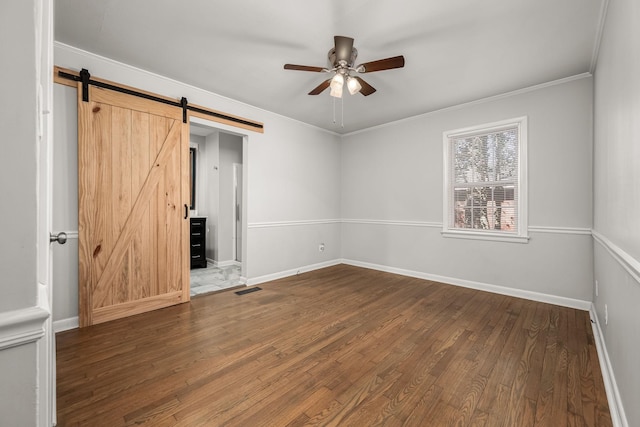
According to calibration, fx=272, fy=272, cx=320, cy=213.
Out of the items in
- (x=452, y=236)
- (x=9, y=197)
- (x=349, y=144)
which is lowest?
(x=452, y=236)

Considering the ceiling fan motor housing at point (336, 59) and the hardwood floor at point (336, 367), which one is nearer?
the hardwood floor at point (336, 367)

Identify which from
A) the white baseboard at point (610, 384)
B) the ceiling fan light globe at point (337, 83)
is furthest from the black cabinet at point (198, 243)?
the white baseboard at point (610, 384)

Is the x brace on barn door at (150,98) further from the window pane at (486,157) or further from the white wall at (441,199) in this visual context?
the window pane at (486,157)

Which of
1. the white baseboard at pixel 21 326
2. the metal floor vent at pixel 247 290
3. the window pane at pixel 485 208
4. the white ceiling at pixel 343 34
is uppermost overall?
the white ceiling at pixel 343 34

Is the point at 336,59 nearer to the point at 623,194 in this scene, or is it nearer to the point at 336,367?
the point at 623,194

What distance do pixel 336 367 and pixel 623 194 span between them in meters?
2.01

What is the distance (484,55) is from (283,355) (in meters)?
3.30

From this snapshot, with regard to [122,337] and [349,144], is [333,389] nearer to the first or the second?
[122,337]

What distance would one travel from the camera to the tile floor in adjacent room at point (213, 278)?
3.86 meters

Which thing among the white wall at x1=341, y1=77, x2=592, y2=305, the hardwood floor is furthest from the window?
the hardwood floor

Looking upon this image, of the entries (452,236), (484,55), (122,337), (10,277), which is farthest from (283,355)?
(484,55)

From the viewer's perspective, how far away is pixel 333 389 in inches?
68.1

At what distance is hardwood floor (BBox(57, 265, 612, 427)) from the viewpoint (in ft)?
5.03

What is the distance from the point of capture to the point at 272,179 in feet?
14.2
